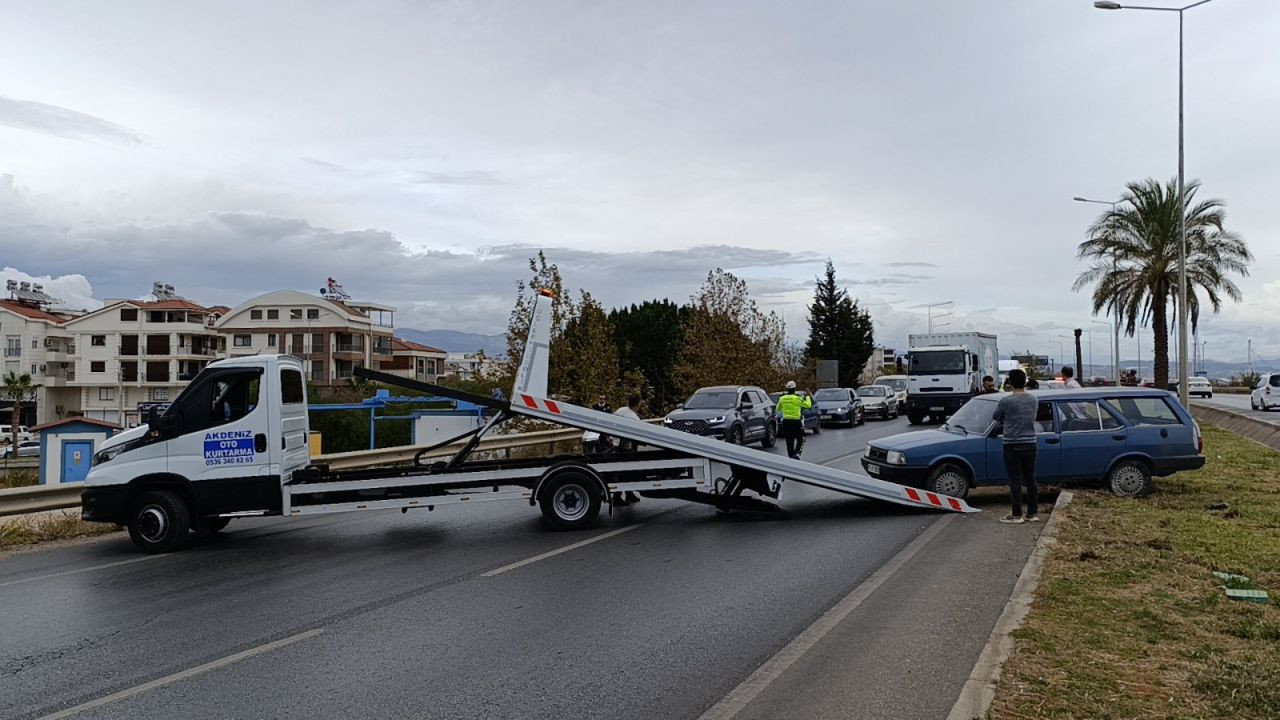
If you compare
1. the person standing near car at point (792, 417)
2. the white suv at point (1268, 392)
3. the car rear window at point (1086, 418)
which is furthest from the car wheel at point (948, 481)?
the white suv at point (1268, 392)

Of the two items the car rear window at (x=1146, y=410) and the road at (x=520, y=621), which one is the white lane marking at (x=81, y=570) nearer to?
the road at (x=520, y=621)

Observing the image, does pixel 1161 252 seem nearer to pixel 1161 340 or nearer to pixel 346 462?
pixel 1161 340

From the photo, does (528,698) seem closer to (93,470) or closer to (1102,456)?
(93,470)

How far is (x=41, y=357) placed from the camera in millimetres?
82312

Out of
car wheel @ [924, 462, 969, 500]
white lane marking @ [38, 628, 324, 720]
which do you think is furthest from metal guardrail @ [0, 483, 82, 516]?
car wheel @ [924, 462, 969, 500]

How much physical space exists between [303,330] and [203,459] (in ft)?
253

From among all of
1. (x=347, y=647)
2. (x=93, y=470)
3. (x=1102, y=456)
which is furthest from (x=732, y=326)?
(x=347, y=647)

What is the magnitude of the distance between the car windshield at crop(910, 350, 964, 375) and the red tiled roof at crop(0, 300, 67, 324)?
258ft

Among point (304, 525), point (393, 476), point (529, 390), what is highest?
point (529, 390)

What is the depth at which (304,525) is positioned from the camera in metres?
12.9

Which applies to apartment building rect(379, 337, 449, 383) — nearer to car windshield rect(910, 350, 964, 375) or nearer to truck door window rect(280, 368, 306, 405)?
car windshield rect(910, 350, 964, 375)

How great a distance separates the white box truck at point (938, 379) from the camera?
3359 cm

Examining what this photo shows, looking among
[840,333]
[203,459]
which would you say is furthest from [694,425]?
[840,333]

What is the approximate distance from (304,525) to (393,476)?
2586mm
